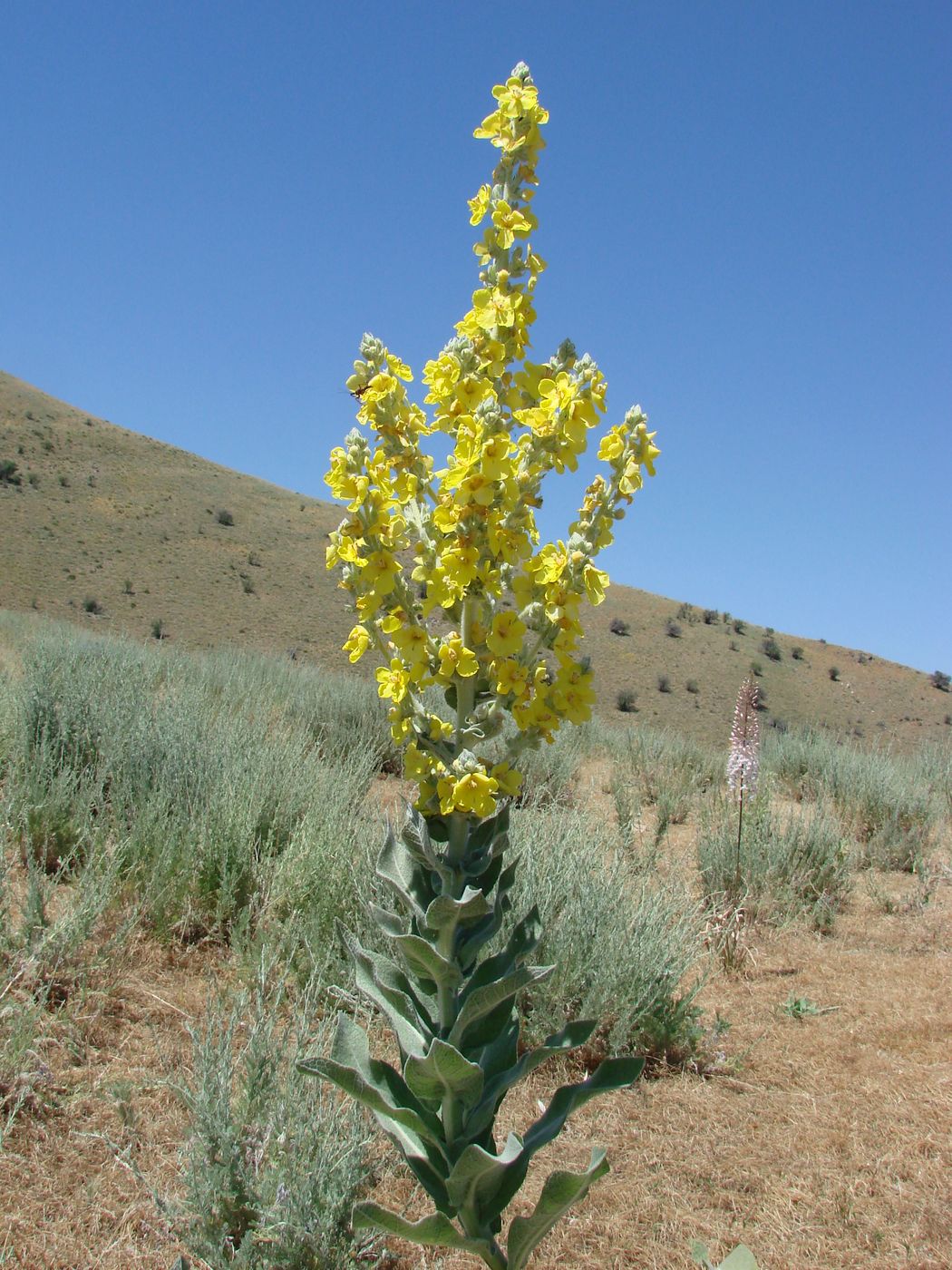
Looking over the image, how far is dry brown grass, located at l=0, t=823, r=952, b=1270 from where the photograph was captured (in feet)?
7.09

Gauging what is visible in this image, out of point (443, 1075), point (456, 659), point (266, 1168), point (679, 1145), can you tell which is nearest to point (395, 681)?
point (456, 659)

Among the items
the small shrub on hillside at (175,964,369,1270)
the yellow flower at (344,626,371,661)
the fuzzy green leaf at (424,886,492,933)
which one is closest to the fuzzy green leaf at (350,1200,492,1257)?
the small shrub on hillside at (175,964,369,1270)

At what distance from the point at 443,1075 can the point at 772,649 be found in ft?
133

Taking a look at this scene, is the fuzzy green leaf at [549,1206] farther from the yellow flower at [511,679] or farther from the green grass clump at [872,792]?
the green grass clump at [872,792]

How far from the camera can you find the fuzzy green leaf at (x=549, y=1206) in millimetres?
1632

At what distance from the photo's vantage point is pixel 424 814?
1.83 metres

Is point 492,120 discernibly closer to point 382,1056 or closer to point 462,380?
point 462,380

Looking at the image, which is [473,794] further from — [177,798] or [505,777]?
[177,798]

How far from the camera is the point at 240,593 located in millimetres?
31703

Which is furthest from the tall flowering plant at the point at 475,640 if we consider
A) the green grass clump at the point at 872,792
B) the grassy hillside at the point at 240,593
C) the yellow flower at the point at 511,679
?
the grassy hillside at the point at 240,593

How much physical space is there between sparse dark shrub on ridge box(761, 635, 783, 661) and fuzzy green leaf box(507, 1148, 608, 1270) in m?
A: 39.3

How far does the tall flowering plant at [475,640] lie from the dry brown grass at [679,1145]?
2.22 feet

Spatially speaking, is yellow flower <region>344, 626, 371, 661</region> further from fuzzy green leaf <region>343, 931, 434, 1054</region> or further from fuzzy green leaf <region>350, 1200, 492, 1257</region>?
fuzzy green leaf <region>350, 1200, 492, 1257</region>

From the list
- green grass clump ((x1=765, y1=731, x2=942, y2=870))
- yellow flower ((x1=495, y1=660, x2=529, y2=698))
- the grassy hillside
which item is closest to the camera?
yellow flower ((x1=495, y1=660, x2=529, y2=698))
